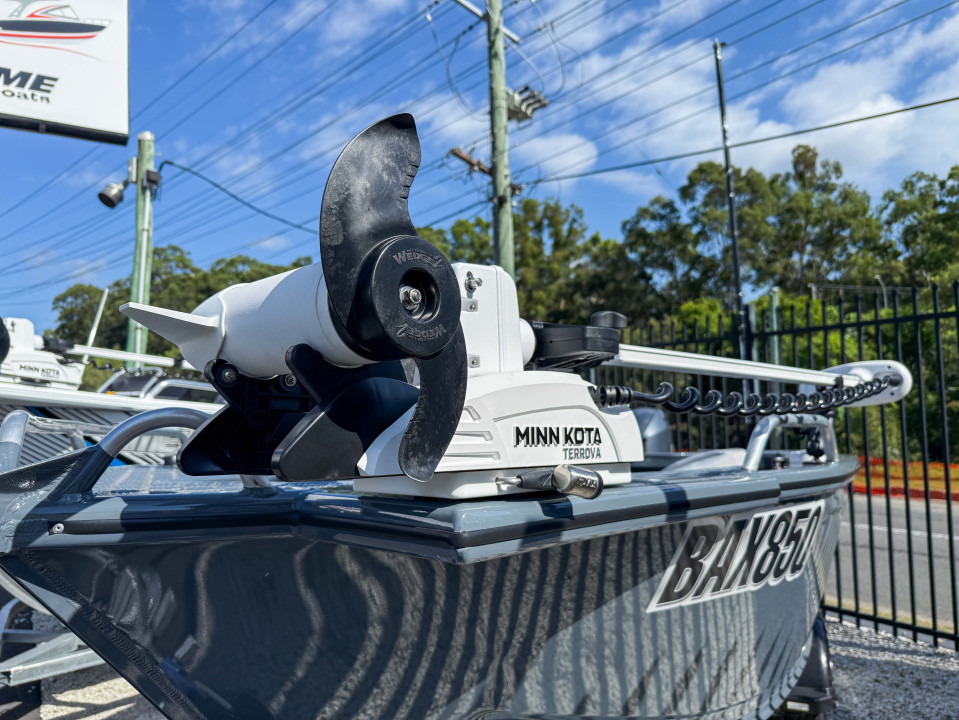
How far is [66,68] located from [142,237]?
19.8 feet

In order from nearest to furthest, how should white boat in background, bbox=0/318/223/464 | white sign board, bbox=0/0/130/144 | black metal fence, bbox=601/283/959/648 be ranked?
1. white boat in background, bbox=0/318/223/464
2. black metal fence, bbox=601/283/959/648
3. white sign board, bbox=0/0/130/144

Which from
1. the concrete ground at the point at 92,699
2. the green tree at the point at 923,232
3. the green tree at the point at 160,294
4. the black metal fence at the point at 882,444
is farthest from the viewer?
the green tree at the point at 160,294

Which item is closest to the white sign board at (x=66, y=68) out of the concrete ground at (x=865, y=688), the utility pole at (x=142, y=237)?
the concrete ground at (x=865, y=688)

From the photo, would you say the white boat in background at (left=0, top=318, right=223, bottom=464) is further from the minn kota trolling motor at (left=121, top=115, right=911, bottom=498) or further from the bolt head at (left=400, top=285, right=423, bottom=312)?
the bolt head at (left=400, top=285, right=423, bottom=312)

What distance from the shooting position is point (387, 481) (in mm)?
Answer: 1729

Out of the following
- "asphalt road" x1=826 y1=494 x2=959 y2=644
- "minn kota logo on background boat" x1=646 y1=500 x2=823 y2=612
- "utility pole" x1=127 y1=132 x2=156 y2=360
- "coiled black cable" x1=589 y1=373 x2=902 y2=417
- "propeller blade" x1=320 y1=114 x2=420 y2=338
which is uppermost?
"utility pole" x1=127 y1=132 x2=156 y2=360

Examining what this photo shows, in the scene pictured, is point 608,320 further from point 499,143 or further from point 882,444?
point 499,143

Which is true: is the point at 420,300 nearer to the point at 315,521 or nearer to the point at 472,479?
the point at 472,479

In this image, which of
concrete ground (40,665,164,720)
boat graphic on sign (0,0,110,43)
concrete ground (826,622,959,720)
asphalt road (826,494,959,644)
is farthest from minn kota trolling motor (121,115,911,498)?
boat graphic on sign (0,0,110,43)

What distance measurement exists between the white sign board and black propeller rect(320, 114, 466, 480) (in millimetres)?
6218

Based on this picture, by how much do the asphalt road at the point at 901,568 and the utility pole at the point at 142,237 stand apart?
35.3ft

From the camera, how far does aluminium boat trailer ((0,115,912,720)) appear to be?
1.42 m

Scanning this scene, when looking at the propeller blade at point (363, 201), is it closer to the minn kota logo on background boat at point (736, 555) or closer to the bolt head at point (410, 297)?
the bolt head at point (410, 297)

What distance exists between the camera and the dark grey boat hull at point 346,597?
171 centimetres
